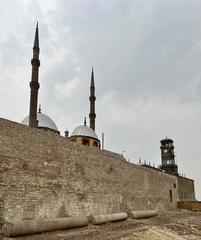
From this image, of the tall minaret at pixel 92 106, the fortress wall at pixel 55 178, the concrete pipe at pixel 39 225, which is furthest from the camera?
the tall minaret at pixel 92 106

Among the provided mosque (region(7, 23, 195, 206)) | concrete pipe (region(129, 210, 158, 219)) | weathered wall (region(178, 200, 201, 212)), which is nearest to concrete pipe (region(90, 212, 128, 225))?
concrete pipe (region(129, 210, 158, 219))

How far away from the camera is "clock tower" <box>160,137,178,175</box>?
42781 millimetres

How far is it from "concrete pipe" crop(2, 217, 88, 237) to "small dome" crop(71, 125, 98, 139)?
16.8 m

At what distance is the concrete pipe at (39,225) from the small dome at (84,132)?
16811 millimetres

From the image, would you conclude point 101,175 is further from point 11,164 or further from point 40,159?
point 11,164

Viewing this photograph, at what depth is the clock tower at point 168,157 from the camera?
42781mm

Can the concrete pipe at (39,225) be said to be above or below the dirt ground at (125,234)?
above

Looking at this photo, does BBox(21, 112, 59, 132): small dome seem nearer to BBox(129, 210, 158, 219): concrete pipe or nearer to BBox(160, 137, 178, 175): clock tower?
BBox(129, 210, 158, 219): concrete pipe

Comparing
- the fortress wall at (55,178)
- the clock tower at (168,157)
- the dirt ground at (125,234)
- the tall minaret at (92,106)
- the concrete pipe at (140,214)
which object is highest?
the tall minaret at (92,106)

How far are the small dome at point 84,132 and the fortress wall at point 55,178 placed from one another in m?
10.3

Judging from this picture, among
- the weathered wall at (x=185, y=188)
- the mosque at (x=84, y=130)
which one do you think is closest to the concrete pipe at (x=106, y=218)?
the mosque at (x=84, y=130)

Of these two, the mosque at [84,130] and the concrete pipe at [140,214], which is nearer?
the concrete pipe at [140,214]

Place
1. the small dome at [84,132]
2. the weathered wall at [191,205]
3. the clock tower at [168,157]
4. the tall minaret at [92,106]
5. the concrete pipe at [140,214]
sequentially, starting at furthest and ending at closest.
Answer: the clock tower at [168,157]
the tall minaret at [92,106]
the small dome at [84,132]
the weathered wall at [191,205]
the concrete pipe at [140,214]

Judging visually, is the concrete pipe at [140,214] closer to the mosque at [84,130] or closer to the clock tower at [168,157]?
the mosque at [84,130]
